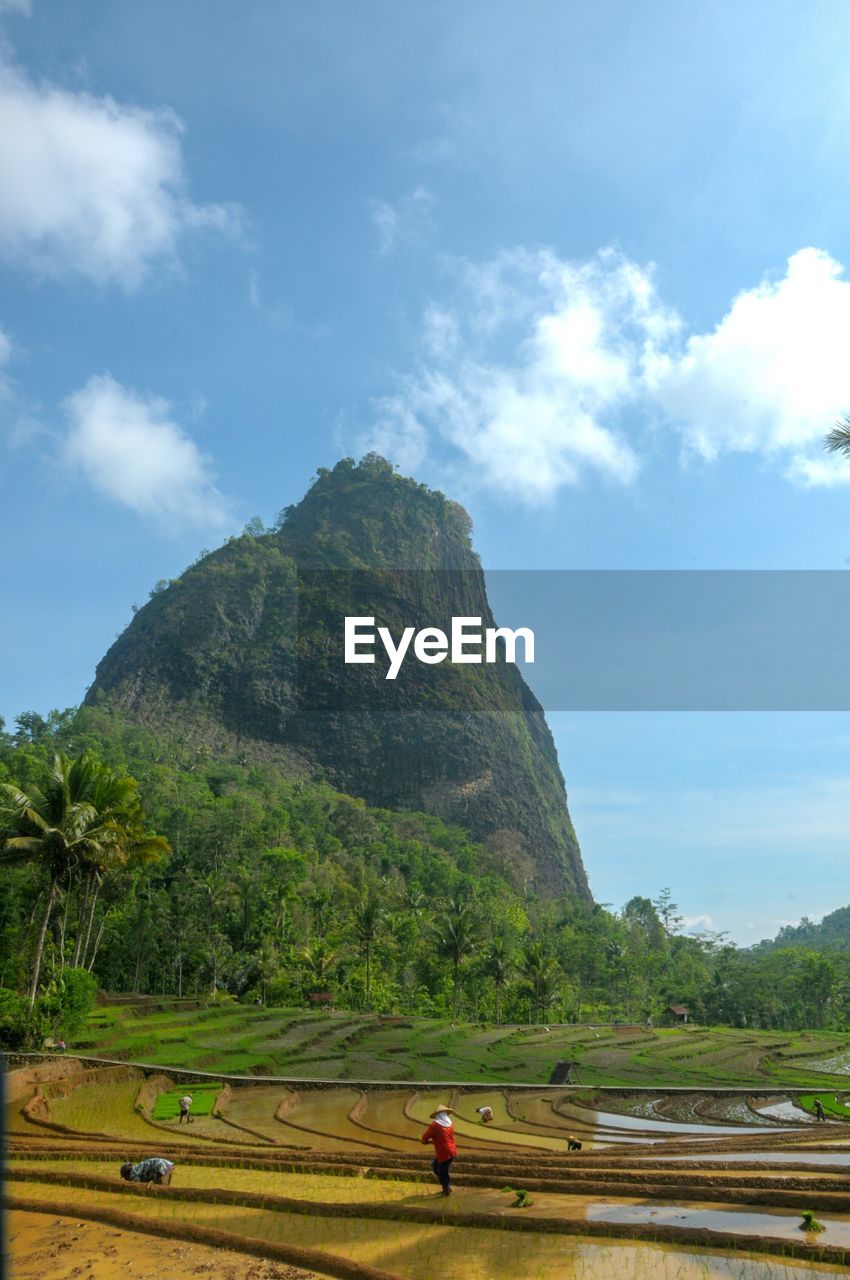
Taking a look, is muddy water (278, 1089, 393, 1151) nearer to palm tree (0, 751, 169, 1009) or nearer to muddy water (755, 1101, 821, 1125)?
palm tree (0, 751, 169, 1009)

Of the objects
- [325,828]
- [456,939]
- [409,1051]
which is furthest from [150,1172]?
[325,828]

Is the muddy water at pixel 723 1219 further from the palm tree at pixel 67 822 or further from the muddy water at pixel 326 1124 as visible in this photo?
the palm tree at pixel 67 822

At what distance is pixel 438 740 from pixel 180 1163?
4529 inches

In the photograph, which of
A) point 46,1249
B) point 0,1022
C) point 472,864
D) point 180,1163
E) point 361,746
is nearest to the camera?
point 46,1249

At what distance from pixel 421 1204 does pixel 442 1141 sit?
87 cm

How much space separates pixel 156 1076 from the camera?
85.4 ft

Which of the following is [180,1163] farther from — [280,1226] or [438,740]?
[438,740]

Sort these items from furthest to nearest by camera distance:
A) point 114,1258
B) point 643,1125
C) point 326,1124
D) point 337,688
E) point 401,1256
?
1. point 337,688
2. point 643,1125
3. point 326,1124
4. point 401,1256
5. point 114,1258

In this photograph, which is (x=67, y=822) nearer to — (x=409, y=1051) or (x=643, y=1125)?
(x=409, y=1051)

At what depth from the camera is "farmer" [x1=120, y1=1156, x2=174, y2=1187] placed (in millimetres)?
12328

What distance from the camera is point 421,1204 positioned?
10961mm

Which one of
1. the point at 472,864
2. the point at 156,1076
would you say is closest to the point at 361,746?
the point at 472,864

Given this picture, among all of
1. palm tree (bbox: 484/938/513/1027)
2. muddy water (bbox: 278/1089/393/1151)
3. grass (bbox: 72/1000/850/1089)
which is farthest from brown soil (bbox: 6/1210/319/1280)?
palm tree (bbox: 484/938/513/1027)

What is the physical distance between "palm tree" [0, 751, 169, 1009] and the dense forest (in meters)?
0.08
